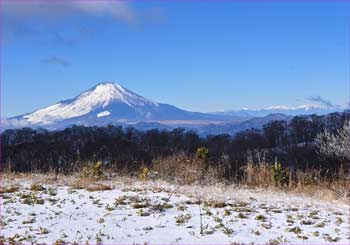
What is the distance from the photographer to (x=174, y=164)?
11.2 meters

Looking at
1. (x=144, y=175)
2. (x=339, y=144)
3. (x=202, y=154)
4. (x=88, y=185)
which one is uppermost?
(x=339, y=144)

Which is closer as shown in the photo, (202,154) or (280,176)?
(280,176)

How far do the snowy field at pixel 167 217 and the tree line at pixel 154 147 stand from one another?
281 centimetres

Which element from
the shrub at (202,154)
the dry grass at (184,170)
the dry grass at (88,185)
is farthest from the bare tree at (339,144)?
the dry grass at (88,185)

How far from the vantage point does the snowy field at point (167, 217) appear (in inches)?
228

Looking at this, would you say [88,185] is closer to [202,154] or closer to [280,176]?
[202,154]

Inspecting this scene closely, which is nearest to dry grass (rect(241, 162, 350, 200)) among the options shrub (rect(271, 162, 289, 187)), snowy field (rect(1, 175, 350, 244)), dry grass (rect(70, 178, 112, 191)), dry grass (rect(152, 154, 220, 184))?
shrub (rect(271, 162, 289, 187))

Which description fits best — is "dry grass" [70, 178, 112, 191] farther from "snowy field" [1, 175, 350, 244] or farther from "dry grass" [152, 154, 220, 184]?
"dry grass" [152, 154, 220, 184]

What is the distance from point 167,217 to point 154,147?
435 inches

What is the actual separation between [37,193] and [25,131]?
41.9 meters

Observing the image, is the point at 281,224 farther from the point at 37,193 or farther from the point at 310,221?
the point at 37,193

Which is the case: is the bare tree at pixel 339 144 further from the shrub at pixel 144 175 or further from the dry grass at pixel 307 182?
→ the shrub at pixel 144 175

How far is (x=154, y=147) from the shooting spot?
1769cm

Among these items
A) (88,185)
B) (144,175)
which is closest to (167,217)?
(88,185)
